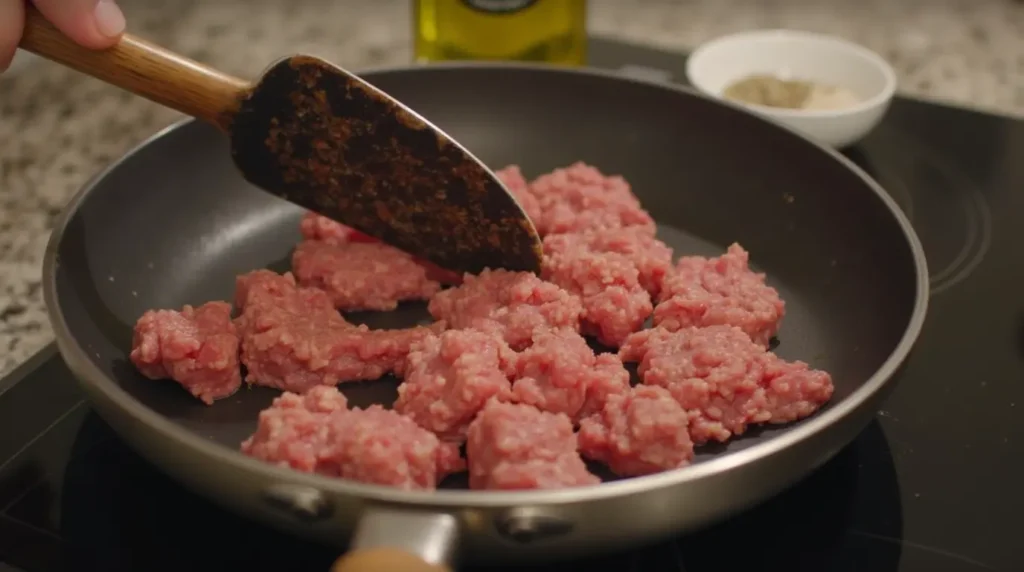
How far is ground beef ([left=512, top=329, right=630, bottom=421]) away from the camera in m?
1.17

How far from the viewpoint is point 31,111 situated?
2.02m

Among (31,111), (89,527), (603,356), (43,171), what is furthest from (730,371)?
(31,111)

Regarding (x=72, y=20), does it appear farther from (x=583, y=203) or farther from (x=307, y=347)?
(x=583, y=203)

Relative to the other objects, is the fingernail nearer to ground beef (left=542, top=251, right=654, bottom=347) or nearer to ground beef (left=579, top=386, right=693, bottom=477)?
ground beef (left=542, top=251, right=654, bottom=347)

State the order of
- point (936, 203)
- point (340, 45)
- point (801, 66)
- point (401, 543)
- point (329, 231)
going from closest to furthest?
point (401, 543), point (329, 231), point (936, 203), point (801, 66), point (340, 45)

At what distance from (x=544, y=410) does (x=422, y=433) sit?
166mm

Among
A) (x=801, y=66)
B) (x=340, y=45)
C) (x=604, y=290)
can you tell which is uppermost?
(x=801, y=66)

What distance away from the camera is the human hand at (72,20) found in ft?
3.80

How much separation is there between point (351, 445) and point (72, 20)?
602 mm

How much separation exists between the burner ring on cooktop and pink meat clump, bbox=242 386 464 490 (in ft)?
2.80

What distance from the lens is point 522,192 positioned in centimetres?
155

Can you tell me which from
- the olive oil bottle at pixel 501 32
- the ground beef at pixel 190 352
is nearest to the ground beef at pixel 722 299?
the ground beef at pixel 190 352

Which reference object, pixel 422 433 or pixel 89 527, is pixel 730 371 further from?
pixel 89 527

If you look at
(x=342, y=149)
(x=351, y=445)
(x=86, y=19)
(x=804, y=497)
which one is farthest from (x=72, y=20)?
(x=804, y=497)
